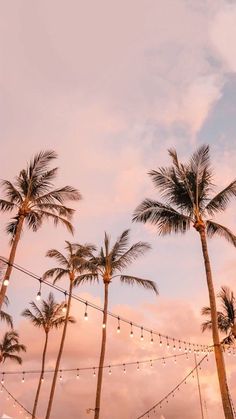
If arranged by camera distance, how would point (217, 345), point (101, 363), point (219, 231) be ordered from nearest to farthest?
point (217, 345)
point (219, 231)
point (101, 363)

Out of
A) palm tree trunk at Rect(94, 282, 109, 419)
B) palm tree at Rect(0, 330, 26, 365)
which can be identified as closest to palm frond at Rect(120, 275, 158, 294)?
palm tree trunk at Rect(94, 282, 109, 419)

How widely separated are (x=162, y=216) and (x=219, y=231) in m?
2.56

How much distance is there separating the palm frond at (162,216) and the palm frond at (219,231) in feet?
3.05

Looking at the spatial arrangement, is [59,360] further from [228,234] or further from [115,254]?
[228,234]

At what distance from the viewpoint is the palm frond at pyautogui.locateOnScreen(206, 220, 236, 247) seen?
16.8 metres

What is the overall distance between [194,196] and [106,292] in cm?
898

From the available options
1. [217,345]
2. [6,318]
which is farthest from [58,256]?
[217,345]

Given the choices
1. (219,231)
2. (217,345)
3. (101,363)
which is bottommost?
(217,345)

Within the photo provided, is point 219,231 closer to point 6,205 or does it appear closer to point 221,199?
point 221,199

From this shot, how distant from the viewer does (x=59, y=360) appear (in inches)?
1111

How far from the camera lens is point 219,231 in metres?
17.2

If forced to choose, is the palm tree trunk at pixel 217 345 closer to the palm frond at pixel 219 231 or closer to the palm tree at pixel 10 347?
the palm frond at pixel 219 231

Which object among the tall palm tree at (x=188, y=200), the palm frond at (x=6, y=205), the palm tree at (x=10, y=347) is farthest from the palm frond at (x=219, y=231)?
the palm tree at (x=10, y=347)

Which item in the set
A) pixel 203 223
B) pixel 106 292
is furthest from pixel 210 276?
pixel 106 292
